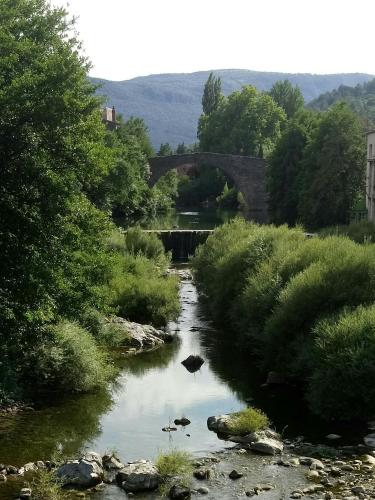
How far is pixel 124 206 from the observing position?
7575 centimetres

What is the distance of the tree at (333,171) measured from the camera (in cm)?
6016

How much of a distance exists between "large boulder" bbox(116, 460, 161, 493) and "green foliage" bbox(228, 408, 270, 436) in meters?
3.31

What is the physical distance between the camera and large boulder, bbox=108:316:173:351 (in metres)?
26.2

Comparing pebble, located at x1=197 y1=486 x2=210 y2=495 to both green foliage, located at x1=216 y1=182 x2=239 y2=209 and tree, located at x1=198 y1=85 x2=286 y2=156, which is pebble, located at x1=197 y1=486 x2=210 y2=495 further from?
tree, located at x1=198 y1=85 x2=286 y2=156

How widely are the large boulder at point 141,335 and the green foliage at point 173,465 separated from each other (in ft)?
36.5

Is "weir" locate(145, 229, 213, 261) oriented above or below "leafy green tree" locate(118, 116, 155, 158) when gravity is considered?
below

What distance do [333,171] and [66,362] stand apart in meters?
44.3

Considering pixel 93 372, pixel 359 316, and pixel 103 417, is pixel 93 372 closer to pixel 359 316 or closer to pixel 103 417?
pixel 103 417

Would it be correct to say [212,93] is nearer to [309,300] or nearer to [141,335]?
[141,335]

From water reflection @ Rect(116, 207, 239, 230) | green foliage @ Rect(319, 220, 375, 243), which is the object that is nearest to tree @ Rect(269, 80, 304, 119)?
water reflection @ Rect(116, 207, 239, 230)

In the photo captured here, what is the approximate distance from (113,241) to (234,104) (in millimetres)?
75581

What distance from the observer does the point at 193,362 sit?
79.7 ft

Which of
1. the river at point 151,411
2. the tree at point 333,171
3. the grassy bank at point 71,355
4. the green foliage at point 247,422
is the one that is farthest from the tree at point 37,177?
the tree at point 333,171

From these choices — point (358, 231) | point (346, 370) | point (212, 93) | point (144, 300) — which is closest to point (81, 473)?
A: point (346, 370)
